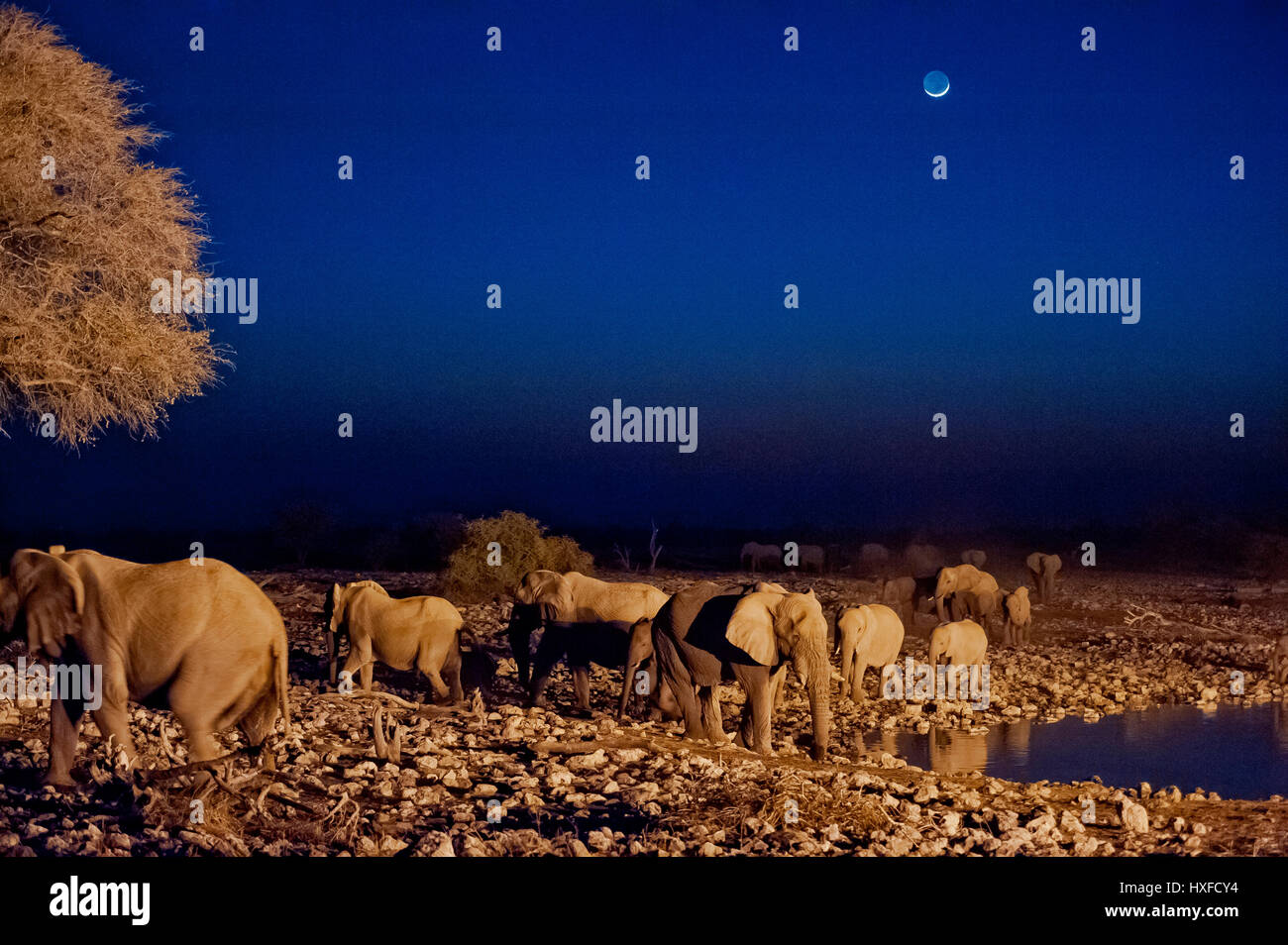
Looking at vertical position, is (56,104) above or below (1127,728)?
above

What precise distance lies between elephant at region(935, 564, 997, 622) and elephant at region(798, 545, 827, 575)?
1500 cm

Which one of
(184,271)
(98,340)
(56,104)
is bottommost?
(98,340)

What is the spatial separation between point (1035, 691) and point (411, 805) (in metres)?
10.8

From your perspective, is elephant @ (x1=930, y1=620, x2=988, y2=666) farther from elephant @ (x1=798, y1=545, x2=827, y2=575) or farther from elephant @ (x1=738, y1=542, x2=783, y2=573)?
elephant @ (x1=738, y1=542, x2=783, y2=573)

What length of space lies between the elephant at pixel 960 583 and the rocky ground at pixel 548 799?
32.5 ft

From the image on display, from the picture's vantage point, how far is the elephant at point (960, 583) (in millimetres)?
23234

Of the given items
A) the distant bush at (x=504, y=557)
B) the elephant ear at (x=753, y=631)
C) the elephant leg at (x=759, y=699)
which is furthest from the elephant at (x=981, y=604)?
the elephant ear at (x=753, y=631)

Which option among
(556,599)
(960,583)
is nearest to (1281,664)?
(960,583)

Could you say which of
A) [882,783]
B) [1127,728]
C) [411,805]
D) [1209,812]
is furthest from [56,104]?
[1127,728]

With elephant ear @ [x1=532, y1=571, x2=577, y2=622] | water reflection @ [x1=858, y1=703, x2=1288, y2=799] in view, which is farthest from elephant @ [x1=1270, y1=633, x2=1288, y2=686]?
elephant ear @ [x1=532, y1=571, x2=577, y2=622]

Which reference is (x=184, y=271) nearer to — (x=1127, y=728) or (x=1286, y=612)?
(x=1127, y=728)

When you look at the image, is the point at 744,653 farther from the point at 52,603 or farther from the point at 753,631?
the point at 52,603

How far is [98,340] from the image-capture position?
12758mm

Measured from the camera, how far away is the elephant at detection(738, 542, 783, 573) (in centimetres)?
4228
